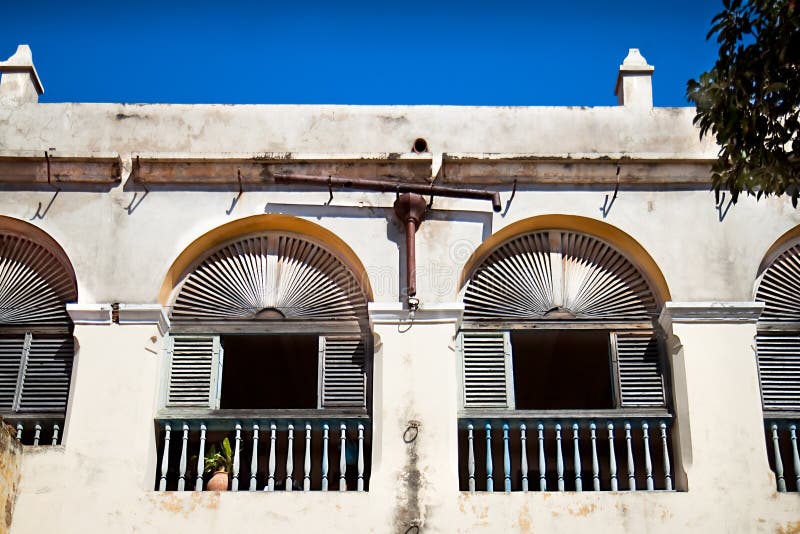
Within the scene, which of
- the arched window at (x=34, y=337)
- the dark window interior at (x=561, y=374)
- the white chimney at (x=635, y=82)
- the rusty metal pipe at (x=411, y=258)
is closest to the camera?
the arched window at (x=34, y=337)

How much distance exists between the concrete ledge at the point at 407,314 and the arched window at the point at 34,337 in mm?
2993

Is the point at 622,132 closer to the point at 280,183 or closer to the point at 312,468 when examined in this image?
the point at 280,183

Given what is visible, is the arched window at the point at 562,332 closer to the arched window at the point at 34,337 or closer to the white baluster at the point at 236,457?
the white baluster at the point at 236,457

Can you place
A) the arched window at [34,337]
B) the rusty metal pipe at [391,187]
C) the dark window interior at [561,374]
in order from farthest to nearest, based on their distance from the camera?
the dark window interior at [561,374]
the rusty metal pipe at [391,187]
the arched window at [34,337]

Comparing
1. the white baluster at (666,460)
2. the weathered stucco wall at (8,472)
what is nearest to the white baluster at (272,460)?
the weathered stucco wall at (8,472)

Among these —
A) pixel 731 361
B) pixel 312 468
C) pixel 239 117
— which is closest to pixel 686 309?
pixel 731 361

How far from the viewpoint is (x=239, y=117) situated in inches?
557

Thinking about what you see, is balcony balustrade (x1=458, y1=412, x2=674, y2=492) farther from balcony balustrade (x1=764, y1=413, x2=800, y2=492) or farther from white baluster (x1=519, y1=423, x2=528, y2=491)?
balcony balustrade (x1=764, y1=413, x2=800, y2=492)

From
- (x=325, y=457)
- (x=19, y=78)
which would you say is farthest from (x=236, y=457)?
(x=19, y=78)

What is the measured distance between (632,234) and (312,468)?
394 centimetres

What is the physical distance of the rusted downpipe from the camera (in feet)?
43.5

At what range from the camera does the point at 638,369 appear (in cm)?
1334

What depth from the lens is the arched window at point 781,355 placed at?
12930 mm

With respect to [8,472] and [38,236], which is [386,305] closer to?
[38,236]
